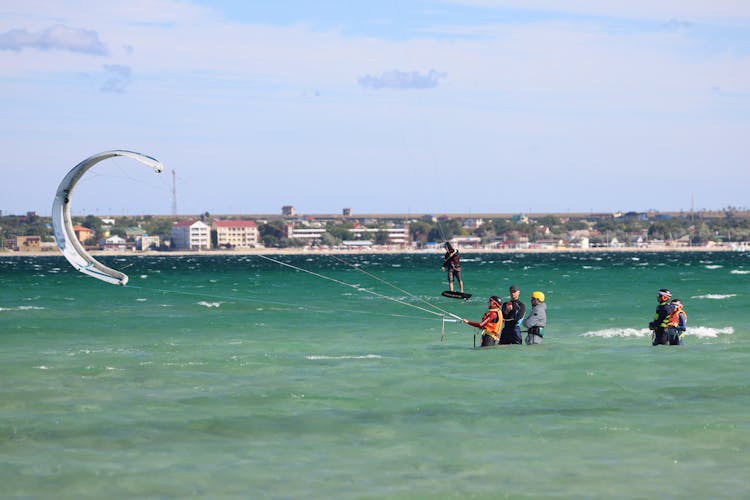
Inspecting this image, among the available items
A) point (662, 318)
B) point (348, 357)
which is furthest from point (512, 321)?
point (348, 357)

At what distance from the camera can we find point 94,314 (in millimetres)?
53812

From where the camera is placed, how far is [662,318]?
1145 inches

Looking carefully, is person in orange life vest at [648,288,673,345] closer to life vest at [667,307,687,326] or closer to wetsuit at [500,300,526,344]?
life vest at [667,307,687,326]

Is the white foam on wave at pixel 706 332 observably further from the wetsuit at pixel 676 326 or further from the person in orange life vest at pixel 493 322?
the person in orange life vest at pixel 493 322

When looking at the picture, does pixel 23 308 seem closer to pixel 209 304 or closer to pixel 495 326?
pixel 209 304

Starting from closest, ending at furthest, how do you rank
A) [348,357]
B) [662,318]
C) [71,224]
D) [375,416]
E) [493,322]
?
[375,416] < [71,224] < [493,322] < [662,318] < [348,357]

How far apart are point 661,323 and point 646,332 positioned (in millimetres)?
8411

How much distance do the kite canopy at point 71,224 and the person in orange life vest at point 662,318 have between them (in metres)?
13.0

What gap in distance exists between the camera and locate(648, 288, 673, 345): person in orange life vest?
2776 centimetres

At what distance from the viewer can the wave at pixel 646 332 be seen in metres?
35.8

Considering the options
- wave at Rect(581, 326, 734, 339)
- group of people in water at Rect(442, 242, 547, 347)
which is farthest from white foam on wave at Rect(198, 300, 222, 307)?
group of people in water at Rect(442, 242, 547, 347)

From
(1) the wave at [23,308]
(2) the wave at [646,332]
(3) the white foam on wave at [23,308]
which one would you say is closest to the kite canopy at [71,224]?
(2) the wave at [646,332]

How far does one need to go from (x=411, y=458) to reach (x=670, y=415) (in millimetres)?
5751

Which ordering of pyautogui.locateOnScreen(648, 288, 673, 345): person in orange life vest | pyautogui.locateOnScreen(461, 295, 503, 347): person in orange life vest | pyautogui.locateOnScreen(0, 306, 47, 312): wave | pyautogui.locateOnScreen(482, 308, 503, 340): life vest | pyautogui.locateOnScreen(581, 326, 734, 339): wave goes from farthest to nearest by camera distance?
pyautogui.locateOnScreen(0, 306, 47, 312): wave < pyautogui.locateOnScreen(581, 326, 734, 339): wave < pyautogui.locateOnScreen(482, 308, 503, 340): life vest < pyautogui.locateOnScreen(461, 295, 503, 347): person in orange life vest < pyautogui.locateOnScreen(648, 288, 673, 345): person in orange life vest
